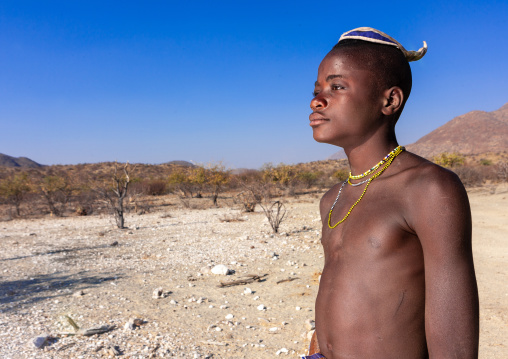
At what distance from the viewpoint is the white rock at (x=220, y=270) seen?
609cm

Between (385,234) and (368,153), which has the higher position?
(368,153)

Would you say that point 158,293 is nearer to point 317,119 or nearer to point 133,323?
point 133,323

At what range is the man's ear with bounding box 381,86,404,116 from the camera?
1.16 metres

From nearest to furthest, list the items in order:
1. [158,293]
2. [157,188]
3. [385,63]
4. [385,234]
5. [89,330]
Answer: [385,234] < [385,63] < [89,330] < [158,293] < [157,188]

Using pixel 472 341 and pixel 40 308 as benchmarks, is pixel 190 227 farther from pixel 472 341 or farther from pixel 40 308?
pixel 472 341

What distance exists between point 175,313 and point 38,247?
581cm

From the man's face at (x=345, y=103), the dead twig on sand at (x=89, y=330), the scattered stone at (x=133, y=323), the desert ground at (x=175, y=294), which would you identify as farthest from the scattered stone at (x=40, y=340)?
the man's face at (x=345, y=103)

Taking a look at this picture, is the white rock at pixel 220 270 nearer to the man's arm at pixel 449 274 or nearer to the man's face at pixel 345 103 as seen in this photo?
the man's face at pixel 345 103

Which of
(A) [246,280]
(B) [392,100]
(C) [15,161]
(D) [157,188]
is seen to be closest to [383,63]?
(B) [392,100]

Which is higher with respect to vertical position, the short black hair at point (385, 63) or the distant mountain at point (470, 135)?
the distant mountain at point (470, 135)

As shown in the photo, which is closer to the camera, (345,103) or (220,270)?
(345,103)

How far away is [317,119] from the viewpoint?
126 centimetres

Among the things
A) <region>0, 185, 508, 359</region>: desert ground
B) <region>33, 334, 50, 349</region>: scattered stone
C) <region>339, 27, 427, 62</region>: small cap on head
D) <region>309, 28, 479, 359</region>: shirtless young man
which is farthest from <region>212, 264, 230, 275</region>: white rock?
<region>339, 27, 427, 62</region>: small cap on head

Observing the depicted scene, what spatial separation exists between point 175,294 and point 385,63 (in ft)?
15.6
